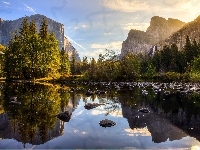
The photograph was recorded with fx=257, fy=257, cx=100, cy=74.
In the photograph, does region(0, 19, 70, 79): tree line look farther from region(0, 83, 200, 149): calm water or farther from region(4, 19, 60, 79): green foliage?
region(0, 83, 200, 149): calm water

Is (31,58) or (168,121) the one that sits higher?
(31,58)

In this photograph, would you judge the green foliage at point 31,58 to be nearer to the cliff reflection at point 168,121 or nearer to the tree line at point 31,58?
the tree line at point 31,58

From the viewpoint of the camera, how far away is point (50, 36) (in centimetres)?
6631

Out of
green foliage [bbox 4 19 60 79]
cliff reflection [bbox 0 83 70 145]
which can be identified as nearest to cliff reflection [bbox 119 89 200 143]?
cliff reflection [bbox 0 83 70 145]

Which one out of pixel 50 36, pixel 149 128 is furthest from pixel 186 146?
pixel 50 36

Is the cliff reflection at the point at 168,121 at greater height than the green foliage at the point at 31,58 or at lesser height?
lesser

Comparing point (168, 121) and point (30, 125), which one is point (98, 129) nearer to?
point (30, 125)

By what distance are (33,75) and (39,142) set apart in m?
50.2

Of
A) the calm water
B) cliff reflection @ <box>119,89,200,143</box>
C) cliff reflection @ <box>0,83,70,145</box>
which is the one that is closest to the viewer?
the calm water

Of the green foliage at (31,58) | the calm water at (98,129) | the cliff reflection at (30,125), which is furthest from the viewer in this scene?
the green foliage at (31,58)

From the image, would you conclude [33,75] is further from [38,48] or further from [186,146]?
[186,146]

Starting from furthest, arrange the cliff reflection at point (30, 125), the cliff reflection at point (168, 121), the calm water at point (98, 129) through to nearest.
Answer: the cliff reflection at point (168, 121), the cliff reflection at point (30, 125), the calm water at point (98, 129)

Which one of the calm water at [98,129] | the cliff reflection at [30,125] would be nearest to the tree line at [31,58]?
the calm water at [98,129]

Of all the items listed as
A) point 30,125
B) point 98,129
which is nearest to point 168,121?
point 98,129
